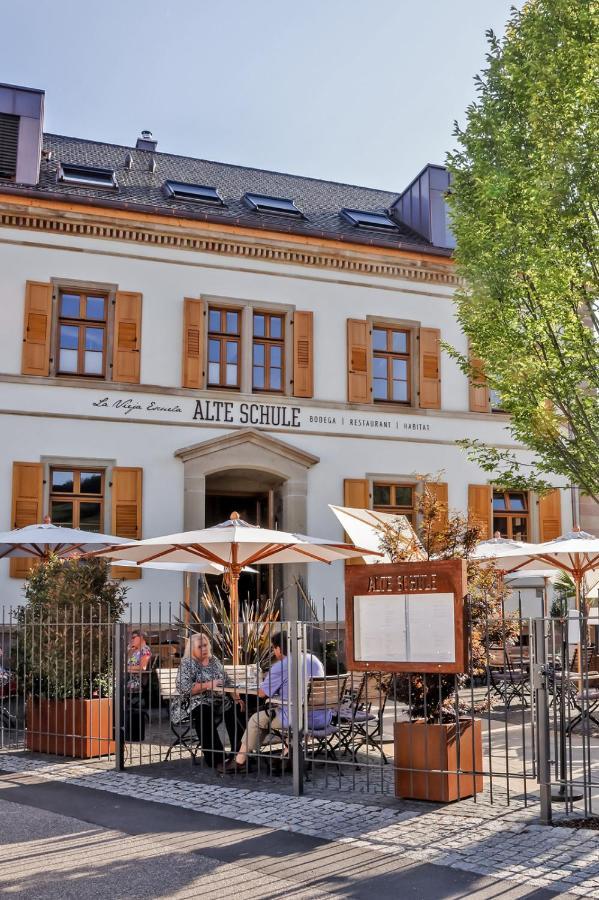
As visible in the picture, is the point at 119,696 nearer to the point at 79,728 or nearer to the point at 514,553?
the point at 79,728

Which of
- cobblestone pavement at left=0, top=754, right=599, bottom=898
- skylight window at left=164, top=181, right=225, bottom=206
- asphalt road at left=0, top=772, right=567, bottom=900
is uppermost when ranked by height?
skylight window at left=164, top=181, right=225, bottom=206

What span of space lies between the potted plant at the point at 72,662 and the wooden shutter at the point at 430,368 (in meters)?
10.8

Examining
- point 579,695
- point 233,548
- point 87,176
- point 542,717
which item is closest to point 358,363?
point 87,176

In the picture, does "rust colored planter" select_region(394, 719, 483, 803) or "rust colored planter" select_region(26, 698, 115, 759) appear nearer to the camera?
"rust colored planter" select_region(394, 719, 483, 803)

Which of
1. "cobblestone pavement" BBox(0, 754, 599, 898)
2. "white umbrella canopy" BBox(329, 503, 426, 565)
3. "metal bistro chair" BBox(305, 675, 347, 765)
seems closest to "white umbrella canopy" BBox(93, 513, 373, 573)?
"white umbrella canopy" BBox(329, 503, 426, 565)

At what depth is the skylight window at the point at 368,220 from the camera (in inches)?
839

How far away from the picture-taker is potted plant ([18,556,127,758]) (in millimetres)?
9234

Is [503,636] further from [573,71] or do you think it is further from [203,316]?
[203,316]

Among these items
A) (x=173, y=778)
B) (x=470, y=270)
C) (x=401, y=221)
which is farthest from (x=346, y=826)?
(x=401, y=221)

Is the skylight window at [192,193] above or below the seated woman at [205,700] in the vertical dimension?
above

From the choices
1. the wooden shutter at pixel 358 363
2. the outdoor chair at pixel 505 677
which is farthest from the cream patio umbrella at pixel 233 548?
the wooden shutter at pixel 358 363

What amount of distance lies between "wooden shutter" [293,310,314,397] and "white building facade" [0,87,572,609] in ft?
0.13

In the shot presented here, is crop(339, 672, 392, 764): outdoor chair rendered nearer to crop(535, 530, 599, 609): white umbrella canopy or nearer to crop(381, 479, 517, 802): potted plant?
crop(381, 479, 517, 802): potted plant

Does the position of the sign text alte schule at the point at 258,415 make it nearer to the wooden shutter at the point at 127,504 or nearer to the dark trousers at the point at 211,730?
the wooden shutter at the point at 127,504
